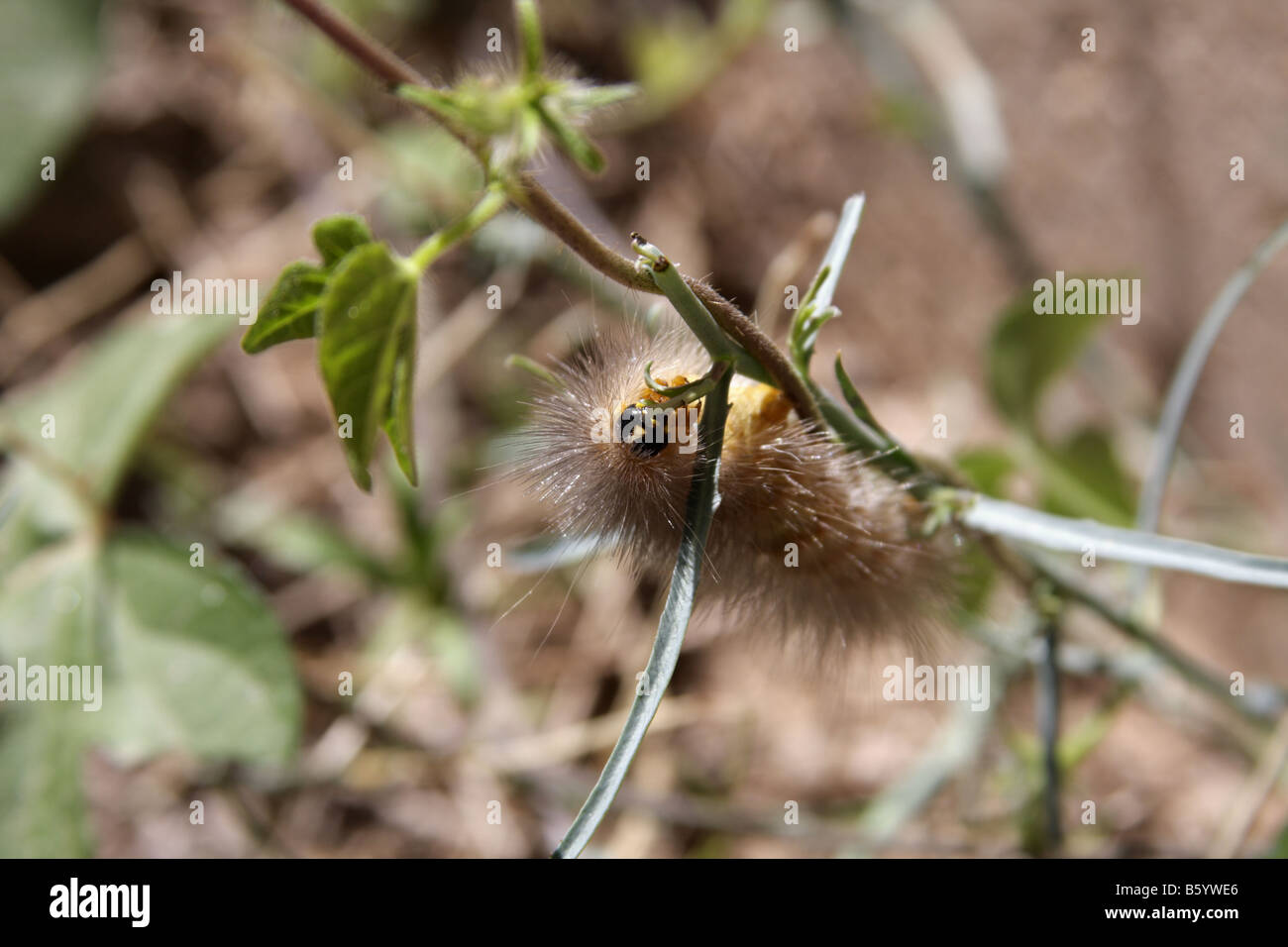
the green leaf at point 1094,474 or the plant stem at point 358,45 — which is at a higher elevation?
the plant stem at point 358,45

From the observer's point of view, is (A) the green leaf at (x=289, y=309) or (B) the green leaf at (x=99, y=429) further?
(B) the green leaf at (x=99, y=429)

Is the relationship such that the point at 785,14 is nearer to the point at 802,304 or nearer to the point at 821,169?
the point at 821,169

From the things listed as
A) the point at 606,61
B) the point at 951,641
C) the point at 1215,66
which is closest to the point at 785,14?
the point at 606,61

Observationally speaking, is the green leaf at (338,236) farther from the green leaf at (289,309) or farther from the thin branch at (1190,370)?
the thin branch at (1190,370)

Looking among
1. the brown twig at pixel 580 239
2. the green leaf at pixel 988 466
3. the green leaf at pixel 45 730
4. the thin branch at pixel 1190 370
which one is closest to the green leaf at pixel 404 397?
the brown twig at pixel 580 239

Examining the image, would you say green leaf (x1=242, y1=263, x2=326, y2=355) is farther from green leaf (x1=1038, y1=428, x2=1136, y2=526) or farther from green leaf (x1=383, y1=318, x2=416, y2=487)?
green leaf (x1=1038, y1=428, x2=1136, y2=526)

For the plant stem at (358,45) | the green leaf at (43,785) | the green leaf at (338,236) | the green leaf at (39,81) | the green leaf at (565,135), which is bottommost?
the green leaf at (43,785)

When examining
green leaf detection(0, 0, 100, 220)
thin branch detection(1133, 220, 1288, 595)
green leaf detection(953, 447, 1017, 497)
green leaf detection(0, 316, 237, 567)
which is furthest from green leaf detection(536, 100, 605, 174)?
green leaf detection(0, 0, 100, 220)

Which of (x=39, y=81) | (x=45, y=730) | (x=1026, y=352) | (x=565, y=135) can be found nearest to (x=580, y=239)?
(x=565, y=135)
